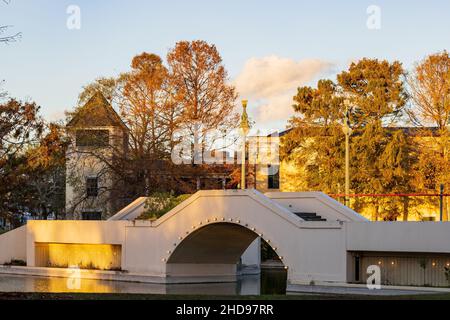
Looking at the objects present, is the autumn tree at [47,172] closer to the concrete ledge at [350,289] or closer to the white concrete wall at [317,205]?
the white concrete wall at [317,205]

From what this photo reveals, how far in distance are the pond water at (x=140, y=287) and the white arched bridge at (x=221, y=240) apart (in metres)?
1.42

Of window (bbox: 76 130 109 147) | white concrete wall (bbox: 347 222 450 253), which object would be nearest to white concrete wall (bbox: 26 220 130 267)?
window (bbox: 76 130 109 147)

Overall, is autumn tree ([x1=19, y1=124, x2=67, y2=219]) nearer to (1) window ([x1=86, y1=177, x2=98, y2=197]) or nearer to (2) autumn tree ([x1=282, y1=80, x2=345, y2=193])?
(1) window ([x1=86, y1=177, x2=98, y2=197])

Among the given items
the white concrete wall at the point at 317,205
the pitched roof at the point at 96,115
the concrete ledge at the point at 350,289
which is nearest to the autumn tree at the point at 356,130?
the pitched roof at the point at 96,115

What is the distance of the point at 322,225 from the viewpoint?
109 ft

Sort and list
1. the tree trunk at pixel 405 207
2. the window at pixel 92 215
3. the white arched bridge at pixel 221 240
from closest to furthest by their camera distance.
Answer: the white arched bridge at pixel 221 240 < the tree trunk at pixel 405 207 < the window at pixel 92 215

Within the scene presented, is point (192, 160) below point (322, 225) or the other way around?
the other way around

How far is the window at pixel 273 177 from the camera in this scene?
60188 millimetres

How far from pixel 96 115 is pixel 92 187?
5.87m

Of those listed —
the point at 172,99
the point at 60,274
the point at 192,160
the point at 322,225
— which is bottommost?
the point at 60,274

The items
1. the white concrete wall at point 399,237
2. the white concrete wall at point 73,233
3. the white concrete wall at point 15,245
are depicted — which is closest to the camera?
the white concrete wall at point 399,237
